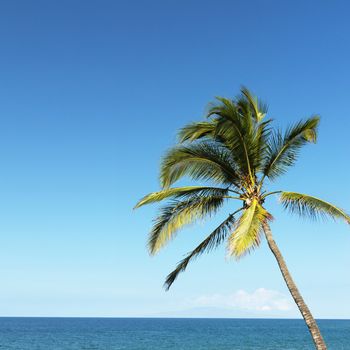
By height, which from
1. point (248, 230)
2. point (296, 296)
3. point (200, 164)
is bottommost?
point (296, 296)

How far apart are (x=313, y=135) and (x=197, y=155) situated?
3.40 m

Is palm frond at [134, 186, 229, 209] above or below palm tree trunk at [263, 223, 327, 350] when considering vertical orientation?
above

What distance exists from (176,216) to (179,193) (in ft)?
2.35

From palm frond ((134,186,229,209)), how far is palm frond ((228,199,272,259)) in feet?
5.16

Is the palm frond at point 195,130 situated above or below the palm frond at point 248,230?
above

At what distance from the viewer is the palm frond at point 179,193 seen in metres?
14.0

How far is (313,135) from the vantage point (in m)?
13.6

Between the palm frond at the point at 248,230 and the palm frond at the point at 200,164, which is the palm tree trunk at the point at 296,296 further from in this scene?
the palm frond at the point at 200,164

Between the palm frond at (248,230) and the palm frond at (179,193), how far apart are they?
5.16 ft

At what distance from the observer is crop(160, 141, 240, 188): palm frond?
543 inches

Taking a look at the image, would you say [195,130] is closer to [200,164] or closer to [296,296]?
[200,164]

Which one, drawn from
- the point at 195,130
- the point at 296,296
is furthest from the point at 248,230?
the point at 195,130

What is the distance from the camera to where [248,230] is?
11969 millimetres

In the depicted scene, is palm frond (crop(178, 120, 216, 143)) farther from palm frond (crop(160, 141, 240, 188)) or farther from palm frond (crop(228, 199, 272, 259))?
palm frond (crop(228, 199, 272, 259))
